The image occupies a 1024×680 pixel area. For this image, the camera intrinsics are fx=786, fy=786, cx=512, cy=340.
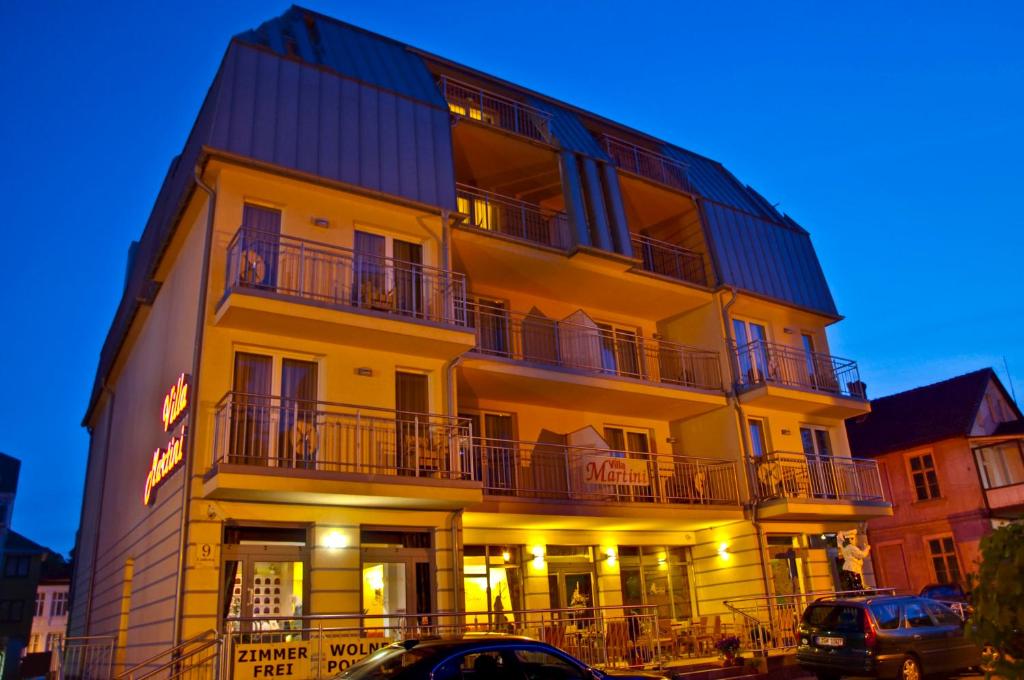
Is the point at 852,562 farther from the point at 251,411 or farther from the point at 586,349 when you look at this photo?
the point at 251,411

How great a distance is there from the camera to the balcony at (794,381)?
19.7 meters

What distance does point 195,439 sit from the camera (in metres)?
12.0

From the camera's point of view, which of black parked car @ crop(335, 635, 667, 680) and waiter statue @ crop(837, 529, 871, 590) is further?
waiter statue @ crop(837, 529, 871, 590)

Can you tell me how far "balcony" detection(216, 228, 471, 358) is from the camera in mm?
12695

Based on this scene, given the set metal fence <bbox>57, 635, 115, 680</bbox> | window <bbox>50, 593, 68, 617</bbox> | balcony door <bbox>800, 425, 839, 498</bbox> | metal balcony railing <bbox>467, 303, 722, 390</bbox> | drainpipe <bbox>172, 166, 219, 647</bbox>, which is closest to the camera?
drainpipe <bbox>172, 166, 219, 647</bbox>

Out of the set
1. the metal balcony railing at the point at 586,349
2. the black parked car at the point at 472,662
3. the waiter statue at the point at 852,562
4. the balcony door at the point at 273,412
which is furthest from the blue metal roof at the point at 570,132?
the black parked car at the point at 472,662

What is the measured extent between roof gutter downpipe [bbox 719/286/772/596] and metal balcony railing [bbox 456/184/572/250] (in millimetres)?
4905

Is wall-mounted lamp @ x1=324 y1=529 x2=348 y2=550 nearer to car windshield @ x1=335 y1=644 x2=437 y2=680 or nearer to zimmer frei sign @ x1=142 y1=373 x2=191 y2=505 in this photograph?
zimmer frei sign @ x1=142 y1=373 x2=191 y2=505

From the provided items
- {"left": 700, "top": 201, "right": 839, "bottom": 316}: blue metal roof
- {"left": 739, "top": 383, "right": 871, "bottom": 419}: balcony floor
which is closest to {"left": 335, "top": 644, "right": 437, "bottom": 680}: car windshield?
{"left": 739, "top": 383, "right": 871, "bottom": 419}: balcony floor

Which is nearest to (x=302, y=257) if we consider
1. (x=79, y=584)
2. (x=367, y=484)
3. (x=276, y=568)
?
(x=367, y=484)

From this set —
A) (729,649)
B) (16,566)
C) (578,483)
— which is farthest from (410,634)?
(16,566)

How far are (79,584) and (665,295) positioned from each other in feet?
62.1

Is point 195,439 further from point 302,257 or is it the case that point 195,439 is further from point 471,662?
point 471,662

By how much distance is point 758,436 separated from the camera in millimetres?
20453
